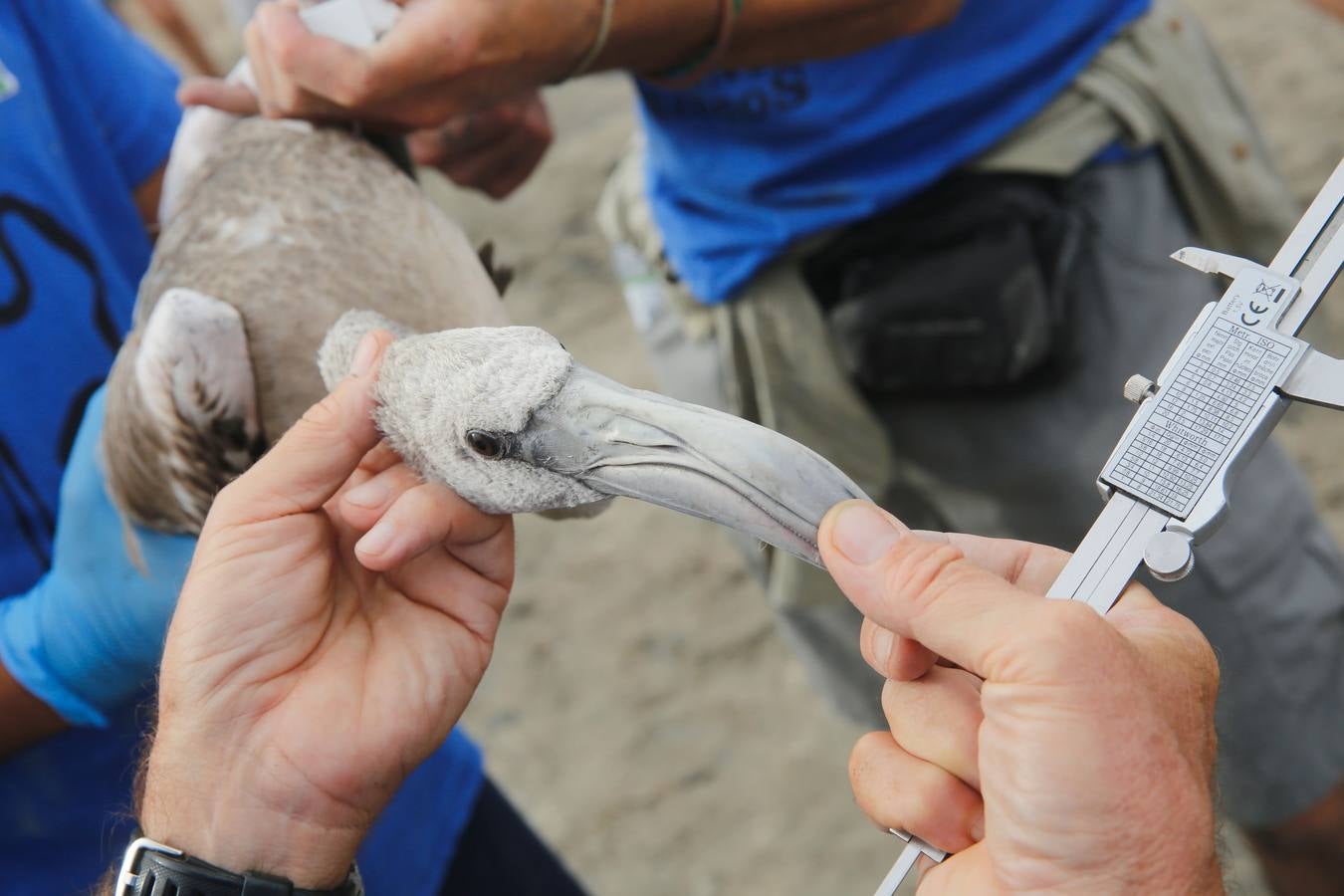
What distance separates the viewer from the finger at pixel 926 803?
111 centimetres

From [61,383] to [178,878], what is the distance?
1.06m

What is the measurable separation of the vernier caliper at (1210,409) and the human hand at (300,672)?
2.14ft

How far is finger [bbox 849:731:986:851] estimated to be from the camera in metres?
1.11

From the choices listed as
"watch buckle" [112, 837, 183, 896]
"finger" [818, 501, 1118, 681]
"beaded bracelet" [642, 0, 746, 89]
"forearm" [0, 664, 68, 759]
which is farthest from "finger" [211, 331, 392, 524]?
"beaded bracelet" [642, 0, 746, 89]

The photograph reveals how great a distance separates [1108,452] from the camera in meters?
2.32

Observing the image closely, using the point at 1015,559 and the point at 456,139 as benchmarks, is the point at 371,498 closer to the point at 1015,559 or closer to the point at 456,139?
the point at 1015,559

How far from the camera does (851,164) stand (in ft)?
7.53

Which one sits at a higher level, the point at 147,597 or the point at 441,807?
the point at 147,597

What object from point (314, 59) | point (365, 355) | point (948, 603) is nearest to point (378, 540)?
point (365, 355)

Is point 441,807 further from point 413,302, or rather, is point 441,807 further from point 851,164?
point 851,164

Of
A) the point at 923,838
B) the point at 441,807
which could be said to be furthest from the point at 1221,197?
the point at 441,807

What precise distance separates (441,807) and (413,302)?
0.94m

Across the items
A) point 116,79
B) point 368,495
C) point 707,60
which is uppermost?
point 707,60

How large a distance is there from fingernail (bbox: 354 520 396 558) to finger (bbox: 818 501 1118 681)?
21.5 inches
